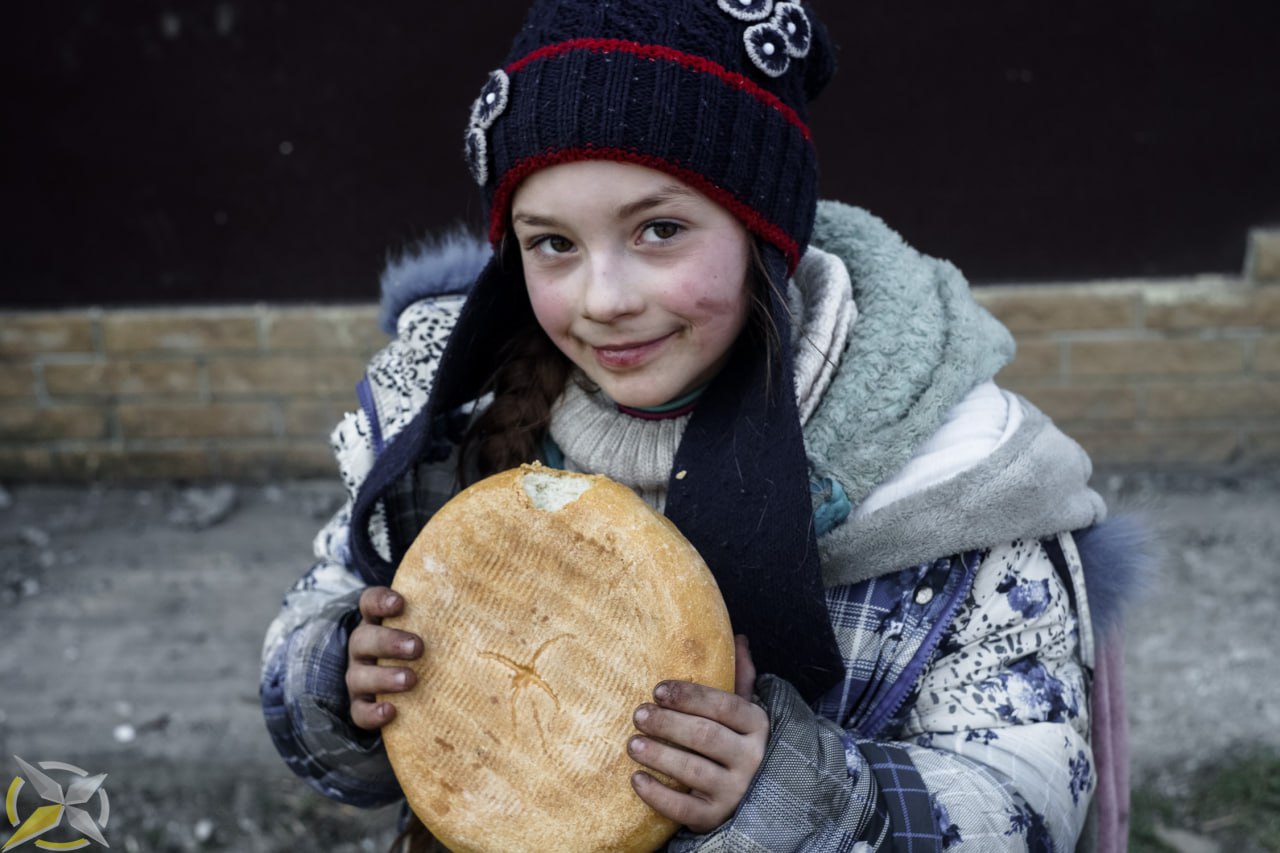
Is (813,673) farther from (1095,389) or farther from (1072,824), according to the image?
(1095,389)

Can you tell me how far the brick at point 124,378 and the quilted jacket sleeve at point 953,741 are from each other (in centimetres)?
343

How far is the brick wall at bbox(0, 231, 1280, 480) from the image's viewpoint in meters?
4.07

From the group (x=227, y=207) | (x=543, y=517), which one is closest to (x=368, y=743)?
(x=543, y=517)

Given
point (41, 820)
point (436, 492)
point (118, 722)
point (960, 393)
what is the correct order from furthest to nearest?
point (118, 722) < point (436, 492) < point (960, 393) < point (41, 820)

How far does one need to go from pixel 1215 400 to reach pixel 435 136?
2784 millimetres

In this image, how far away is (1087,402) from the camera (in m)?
4.19

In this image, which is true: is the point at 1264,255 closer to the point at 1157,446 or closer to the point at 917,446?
the point at 1157,446

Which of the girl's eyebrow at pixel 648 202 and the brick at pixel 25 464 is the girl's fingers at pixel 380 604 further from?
the brick at pixel 25 464

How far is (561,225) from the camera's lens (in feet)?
5.16

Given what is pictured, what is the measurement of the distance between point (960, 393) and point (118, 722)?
8.78 ft

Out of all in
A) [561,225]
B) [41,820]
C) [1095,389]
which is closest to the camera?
[41,820]

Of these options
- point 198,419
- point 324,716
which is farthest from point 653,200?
point 198,419

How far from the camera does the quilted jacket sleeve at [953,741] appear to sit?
1.43 m

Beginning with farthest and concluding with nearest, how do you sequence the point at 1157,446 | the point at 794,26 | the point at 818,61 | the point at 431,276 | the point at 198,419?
the point at 198,419 < the point at 1157,446 < the point at 431,276 < the point at 818,61 < the point at 794,26
